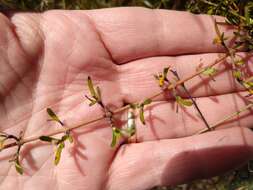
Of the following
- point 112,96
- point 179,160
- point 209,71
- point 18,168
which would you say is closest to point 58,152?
point 18,168

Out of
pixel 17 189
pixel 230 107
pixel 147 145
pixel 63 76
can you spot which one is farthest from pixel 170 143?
pixel 17 189

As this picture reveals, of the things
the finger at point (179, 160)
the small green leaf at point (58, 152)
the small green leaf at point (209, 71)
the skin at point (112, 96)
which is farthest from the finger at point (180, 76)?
the small green leaf at point (58, 152)

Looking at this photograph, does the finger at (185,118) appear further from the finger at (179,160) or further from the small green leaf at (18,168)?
the small green leaf at (18,168)

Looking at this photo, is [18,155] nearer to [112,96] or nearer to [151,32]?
[112,96]

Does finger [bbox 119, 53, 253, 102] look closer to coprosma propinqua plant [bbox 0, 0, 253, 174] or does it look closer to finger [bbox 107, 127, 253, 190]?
coprosma propinqua plant [bbox 0, 0, 253, 174]

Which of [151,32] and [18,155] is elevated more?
[151,32]

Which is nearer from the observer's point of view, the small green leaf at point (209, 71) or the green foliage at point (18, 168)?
the green foliage at point (18, 168)
